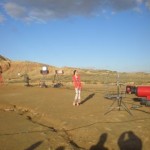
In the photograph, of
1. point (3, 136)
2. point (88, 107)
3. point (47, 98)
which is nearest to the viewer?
point (3, 136)

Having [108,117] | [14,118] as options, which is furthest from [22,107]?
[108,117]

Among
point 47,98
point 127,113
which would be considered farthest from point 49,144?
point 47,98

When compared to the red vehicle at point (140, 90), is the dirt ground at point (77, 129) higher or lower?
lower

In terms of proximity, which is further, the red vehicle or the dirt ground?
the red vehicle

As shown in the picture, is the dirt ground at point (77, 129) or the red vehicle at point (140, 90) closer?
the dirt ground at point (77, 129)

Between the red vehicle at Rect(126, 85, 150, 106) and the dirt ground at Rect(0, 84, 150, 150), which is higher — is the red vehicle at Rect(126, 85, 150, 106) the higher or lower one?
the higher one

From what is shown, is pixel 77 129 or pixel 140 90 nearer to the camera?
pixel 77 129

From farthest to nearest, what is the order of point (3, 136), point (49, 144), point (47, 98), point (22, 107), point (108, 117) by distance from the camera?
point (47, 98)
point (22, 107)
point (108, 117)
point (3, 136)
point (49, 144)

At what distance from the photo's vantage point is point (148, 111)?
16.7m

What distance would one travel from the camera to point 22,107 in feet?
63.0

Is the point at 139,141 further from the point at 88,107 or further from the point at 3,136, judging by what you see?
the point at 88,107

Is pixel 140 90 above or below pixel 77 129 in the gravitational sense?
above

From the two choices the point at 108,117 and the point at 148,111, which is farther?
the point at 148,111

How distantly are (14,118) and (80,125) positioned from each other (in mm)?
3548
